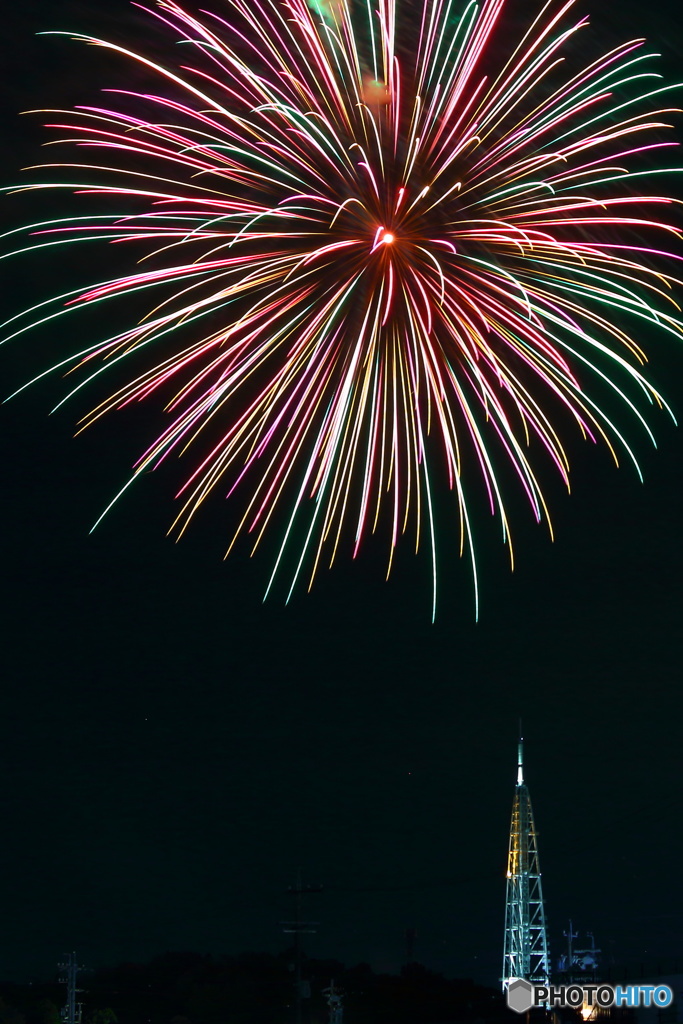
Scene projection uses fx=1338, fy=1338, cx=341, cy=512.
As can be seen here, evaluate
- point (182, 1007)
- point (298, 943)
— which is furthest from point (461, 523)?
point (182, 1007)

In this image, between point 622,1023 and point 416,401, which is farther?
point 622,1023

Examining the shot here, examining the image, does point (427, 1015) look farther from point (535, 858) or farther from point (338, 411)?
point (338, 411)

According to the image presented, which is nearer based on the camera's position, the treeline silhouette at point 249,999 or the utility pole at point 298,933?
the utility pole at point 298,933

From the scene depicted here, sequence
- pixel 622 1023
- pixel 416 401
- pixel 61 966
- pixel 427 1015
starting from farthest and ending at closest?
pixel 427 1015 < pixel 61 966 < pixel 622 1023 < pixel 416 401

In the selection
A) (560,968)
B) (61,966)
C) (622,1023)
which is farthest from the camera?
(560,968)

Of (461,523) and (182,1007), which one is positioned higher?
(461,523)

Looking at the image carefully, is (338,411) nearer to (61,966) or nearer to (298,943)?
(298,943)

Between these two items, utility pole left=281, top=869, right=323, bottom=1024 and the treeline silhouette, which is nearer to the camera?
utility pole left=281, top=869, right=323, bottom=1024

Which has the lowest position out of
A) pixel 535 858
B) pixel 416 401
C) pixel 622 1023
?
pixel 622 1023

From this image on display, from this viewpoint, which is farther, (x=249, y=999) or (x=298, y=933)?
(x=249, y=999)
